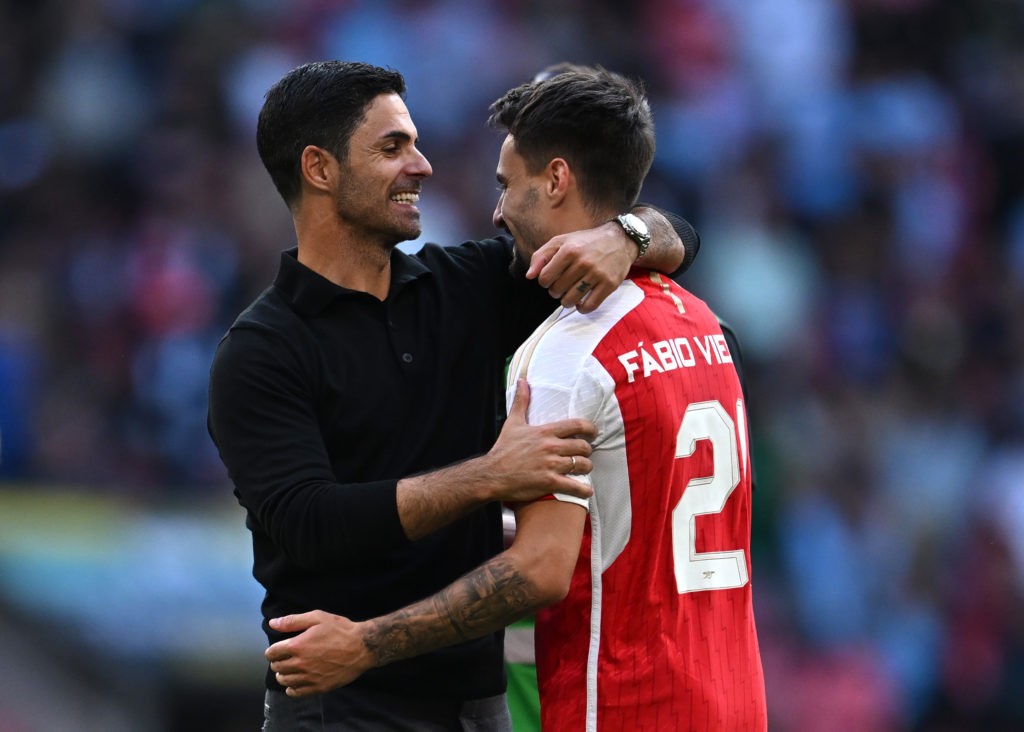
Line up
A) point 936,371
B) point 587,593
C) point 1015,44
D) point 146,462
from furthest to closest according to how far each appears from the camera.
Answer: point 1015,44 → point 936,371 → point 146,462 → point 587,593

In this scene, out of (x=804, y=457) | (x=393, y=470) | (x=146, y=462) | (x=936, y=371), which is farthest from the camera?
(x=936, y=371)

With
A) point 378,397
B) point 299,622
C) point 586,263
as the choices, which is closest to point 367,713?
point 299,622

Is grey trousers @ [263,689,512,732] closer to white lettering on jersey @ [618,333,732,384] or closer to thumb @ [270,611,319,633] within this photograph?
thumb @ [270,611,319,633]

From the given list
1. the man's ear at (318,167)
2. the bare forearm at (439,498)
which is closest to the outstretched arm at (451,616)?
the bare forearm at (439,498)

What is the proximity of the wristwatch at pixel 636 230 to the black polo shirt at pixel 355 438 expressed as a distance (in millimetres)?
509

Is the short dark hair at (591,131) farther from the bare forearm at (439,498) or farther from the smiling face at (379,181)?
the bare forearm at (439,498)

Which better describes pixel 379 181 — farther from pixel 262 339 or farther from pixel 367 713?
pixel 367 713

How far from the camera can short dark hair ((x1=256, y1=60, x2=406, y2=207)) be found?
360 centimetres

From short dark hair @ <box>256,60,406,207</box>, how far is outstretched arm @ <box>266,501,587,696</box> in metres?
1.09

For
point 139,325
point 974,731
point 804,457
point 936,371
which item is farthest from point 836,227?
point 139,325

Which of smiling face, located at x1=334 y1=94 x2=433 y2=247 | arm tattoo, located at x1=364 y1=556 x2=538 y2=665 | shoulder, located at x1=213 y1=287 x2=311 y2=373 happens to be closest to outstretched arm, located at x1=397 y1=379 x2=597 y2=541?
arm tattoo, located at x1=364 y1=556 x2=538 y2=665

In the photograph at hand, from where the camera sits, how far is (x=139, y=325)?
8523 mm

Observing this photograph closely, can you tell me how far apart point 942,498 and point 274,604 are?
6259 mm

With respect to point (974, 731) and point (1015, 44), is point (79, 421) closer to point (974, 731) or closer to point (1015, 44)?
point (974, 731)
